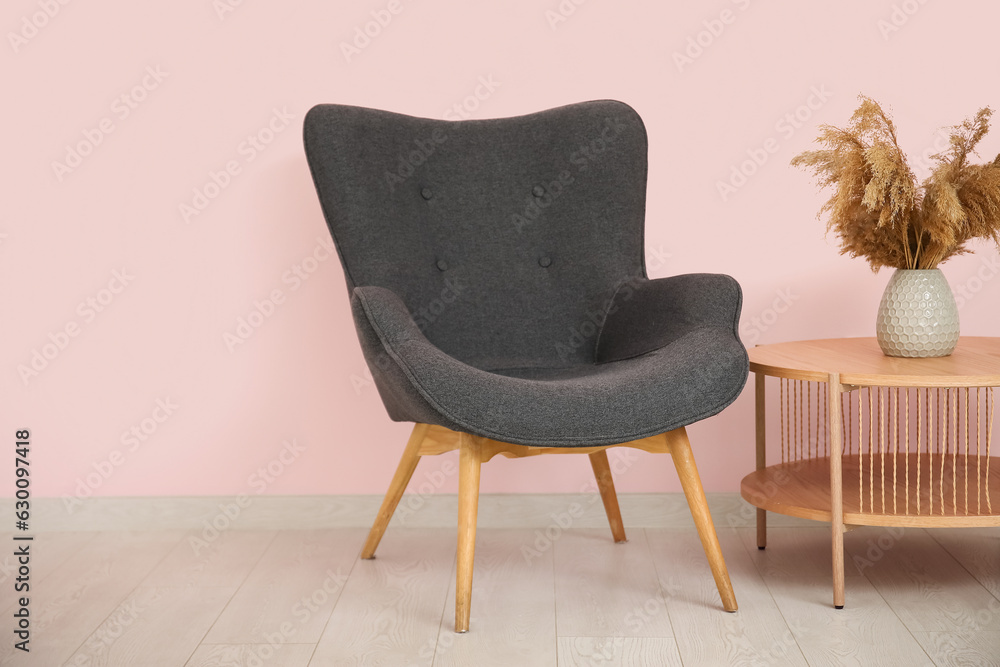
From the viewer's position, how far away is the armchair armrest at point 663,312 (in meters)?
1.62

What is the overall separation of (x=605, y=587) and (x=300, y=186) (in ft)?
3.87

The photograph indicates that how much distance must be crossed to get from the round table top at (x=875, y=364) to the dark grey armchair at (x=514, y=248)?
0.14m

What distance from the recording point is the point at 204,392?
7.18 ft

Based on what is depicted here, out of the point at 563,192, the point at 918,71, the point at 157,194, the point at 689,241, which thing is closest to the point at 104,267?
the point at 157,194

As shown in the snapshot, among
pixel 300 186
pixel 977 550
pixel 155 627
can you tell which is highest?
pixel 300 186

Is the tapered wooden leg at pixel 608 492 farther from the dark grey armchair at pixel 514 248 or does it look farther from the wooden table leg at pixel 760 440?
the wooden table leg at pixel 760 440

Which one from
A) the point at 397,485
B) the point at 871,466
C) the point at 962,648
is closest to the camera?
the point at 962,648

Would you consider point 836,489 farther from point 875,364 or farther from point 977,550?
point 977,550

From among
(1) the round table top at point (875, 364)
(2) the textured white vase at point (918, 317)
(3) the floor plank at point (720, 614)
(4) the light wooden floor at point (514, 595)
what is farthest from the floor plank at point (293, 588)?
(2) the textured white vase at point (918, 317)

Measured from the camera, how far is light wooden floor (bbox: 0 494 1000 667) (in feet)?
4.73

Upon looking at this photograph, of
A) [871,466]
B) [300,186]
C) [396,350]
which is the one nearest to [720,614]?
[871,466]

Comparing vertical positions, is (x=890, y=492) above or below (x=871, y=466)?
below

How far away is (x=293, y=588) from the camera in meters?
1.77

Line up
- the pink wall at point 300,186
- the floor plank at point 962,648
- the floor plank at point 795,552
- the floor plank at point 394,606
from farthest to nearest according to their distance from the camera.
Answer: the pink wall at point 300,186, the floor plank at point 795,552, the floor plank at point 394,606, the floor plank at point 962,648
